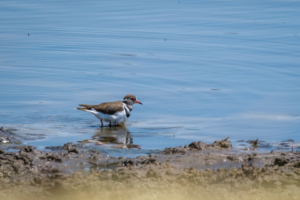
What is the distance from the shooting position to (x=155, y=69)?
14164 mm

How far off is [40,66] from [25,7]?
9528 millimetres

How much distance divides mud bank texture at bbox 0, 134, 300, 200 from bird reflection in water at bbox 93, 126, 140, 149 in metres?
1.37

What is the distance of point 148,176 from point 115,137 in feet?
11.1

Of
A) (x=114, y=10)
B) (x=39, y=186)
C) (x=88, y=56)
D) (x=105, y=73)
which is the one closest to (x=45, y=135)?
(x=39, y=186)

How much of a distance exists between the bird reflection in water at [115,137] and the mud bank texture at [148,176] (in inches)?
53.9

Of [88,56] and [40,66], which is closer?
[40,66]

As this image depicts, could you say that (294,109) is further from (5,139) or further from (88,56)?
(88,56)

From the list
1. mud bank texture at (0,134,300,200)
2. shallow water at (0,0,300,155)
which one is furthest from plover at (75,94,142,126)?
mud bank texture at (0,134,300,200)

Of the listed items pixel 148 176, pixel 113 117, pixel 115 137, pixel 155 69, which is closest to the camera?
pixel 148 176

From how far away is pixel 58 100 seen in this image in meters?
11.4

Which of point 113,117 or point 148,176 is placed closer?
point 148,176

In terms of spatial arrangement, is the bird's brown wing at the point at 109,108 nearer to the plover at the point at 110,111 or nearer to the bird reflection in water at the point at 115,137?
the plover at the point at 110,111

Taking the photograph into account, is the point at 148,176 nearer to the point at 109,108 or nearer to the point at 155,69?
the point at 109,108

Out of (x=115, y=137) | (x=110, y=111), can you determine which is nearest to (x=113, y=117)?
(x=110, y=111)
